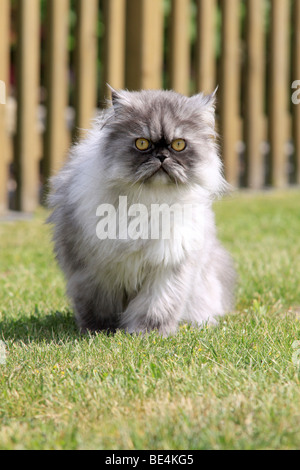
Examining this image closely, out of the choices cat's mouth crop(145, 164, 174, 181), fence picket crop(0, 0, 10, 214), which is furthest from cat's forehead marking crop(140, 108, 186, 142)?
fence picket crop(0, 0, 10, 214)

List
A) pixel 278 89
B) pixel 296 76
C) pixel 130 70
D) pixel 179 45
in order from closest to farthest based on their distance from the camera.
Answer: pixel 130 70
pixel 179 45
pixel 278 89
pixel 296 76

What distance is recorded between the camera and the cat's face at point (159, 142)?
3.08 metres

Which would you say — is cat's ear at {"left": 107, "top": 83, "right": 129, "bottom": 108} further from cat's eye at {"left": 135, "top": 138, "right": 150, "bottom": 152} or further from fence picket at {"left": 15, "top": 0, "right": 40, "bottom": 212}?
fence picket at {"left": 15, "top": 0, "right": 40, "bottom": 212}

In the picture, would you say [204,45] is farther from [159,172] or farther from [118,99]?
[159,172]

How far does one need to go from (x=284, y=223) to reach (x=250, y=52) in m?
2.74

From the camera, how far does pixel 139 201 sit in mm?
3162

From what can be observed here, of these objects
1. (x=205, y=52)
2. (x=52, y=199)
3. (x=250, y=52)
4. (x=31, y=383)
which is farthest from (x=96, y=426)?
(x=250, y=52)

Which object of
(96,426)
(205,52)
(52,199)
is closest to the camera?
(96,426)

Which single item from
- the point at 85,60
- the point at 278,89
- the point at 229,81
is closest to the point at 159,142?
the point at 85,60

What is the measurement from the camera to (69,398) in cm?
252

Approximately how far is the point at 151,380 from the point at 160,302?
0.70 meters

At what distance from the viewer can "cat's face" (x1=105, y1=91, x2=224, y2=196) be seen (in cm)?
308

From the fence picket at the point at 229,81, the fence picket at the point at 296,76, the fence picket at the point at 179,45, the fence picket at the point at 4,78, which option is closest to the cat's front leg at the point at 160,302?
the fence picket at the point at 4,78
